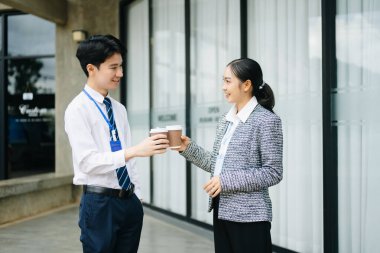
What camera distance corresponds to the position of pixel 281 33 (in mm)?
4621

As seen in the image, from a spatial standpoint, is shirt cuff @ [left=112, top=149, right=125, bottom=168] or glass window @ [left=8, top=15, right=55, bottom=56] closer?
shirt cuff @ [left=112, top=149, right=125, bottom=168]

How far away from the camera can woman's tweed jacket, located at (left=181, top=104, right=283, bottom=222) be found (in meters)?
2.25

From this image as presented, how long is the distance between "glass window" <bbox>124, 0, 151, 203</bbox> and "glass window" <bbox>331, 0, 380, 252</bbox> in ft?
12.9

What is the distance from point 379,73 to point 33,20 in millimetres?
7480

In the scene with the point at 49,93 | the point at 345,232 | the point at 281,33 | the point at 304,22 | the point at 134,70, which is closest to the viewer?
the point at 345,232

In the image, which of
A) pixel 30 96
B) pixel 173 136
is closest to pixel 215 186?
pixel 173 136

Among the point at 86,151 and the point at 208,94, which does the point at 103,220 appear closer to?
the point at 86,151

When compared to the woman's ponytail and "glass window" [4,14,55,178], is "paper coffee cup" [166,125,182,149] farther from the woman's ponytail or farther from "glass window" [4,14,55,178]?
"glass window" [4,14,55,178]

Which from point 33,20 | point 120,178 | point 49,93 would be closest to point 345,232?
point 120,178

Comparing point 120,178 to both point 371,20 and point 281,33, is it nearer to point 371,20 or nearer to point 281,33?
point 371,20

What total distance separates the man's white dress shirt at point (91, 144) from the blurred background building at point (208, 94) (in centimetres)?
216

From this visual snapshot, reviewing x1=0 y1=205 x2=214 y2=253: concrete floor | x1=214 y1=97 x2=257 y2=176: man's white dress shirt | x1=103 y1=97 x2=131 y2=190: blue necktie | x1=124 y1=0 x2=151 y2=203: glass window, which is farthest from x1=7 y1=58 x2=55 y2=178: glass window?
x1=214 y1=97 x2=257 y2=176: man's white dress shirt

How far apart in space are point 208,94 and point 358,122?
7.83 feet

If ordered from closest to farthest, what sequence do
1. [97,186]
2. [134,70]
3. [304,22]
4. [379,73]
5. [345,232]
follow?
1. [97,186]
2. [379,73]
3. [345,232]
4. [304,22]
5. [134,70]
